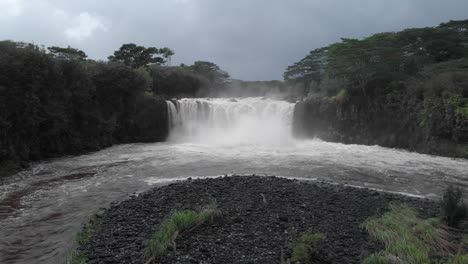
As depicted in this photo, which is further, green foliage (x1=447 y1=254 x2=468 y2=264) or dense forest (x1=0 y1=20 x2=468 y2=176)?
dense forest (x1=0 y1=20 x2=468 y2=176)

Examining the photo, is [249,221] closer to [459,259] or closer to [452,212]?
[459,259]

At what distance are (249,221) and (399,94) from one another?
66.7ft

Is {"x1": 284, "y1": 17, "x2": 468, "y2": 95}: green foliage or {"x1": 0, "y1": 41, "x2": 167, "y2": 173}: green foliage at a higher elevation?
{"x1": 284, "y1": 17, "x2": 468, "y2": 95}: green foliage

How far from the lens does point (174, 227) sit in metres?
7.40

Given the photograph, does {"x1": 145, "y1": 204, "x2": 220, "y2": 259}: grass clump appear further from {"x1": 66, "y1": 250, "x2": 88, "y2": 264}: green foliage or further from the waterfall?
the waterfall

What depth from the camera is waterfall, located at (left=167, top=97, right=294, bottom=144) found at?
103ft

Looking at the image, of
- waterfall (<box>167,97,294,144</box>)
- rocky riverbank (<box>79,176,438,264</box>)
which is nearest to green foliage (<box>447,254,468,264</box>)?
rocky riverbank (<box>79,176,438,264</box>)

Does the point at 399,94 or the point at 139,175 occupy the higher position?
the point at 399,94

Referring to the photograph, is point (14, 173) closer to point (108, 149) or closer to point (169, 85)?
point (108, 149)

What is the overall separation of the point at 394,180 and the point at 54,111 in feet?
57.3

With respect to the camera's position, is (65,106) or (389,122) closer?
(65,106)

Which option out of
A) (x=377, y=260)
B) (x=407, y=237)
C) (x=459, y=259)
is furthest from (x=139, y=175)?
(x=459, y=259)

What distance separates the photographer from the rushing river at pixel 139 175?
8781mm

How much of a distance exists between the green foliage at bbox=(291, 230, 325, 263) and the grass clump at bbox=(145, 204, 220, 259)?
2145mm
